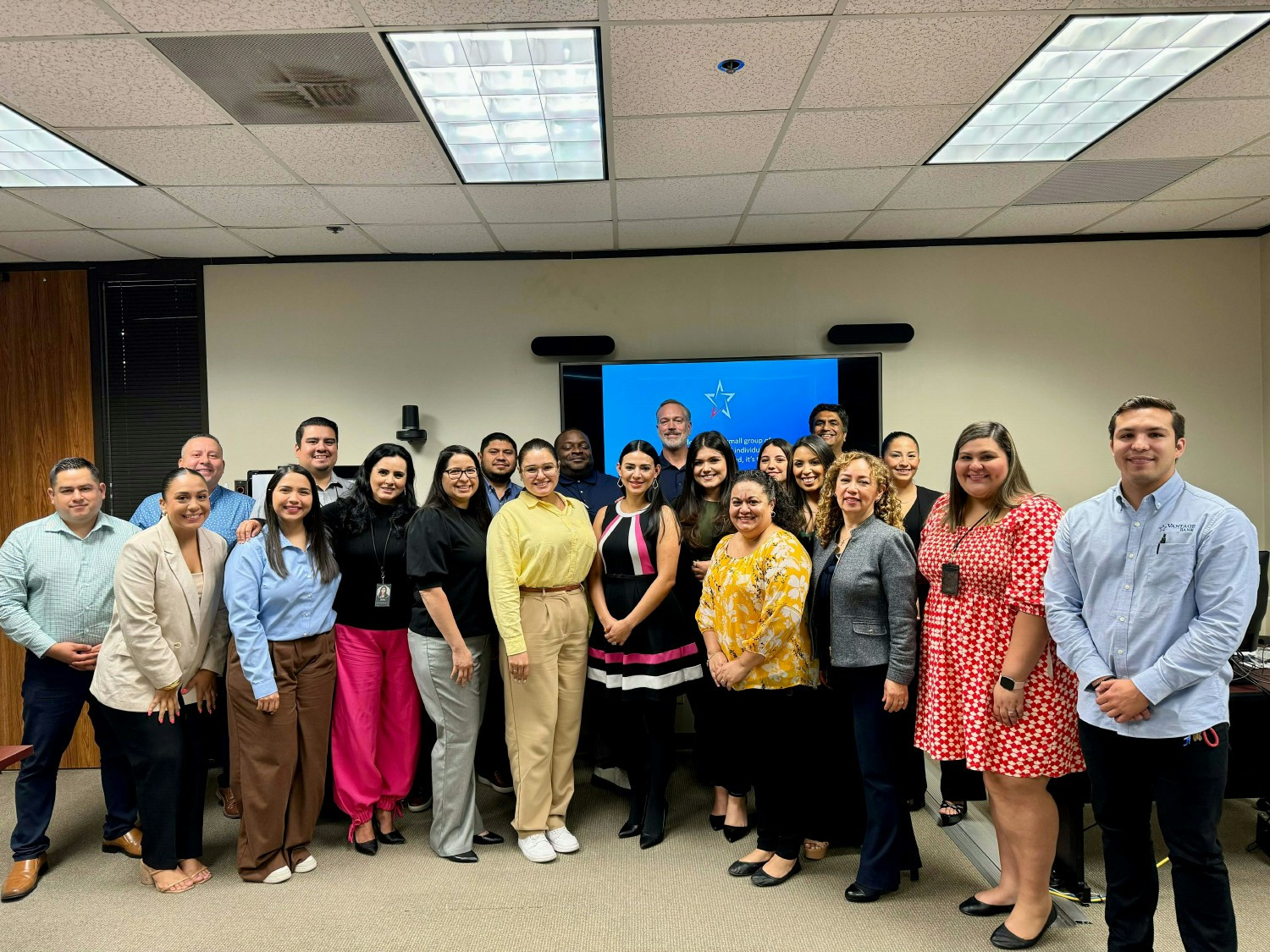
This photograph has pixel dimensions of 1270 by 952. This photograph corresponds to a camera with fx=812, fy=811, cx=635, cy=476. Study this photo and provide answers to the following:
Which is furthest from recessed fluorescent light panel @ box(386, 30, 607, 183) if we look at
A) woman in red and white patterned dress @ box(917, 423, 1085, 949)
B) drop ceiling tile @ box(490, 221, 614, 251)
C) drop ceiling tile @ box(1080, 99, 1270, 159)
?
drop ceiling tile @ box(1080, 99, 1270, 159)

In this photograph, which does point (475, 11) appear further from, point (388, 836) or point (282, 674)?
point (388, 836)

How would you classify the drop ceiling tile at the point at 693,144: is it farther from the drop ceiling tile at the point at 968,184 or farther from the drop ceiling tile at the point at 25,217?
the drop ceiling tile at the point at 25,217

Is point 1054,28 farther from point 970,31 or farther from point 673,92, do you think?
point 673,92

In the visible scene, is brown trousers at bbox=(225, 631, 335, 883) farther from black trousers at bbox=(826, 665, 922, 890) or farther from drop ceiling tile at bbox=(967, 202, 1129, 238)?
drop ceiling tile at bbox=(967, 202, 1129, 238)

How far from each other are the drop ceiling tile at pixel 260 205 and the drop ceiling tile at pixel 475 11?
160 cm

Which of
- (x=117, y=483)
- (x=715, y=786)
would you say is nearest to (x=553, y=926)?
(x=715, y=786)

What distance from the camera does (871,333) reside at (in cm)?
488

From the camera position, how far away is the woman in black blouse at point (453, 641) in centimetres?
327

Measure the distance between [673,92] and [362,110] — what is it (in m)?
1.13

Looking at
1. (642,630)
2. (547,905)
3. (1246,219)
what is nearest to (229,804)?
(547,905)

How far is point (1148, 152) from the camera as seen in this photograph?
356 cm

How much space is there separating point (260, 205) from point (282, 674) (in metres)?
2.30

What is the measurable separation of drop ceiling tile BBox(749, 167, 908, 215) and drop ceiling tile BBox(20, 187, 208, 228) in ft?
9.45

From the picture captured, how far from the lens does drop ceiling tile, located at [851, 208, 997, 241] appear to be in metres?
4.38
